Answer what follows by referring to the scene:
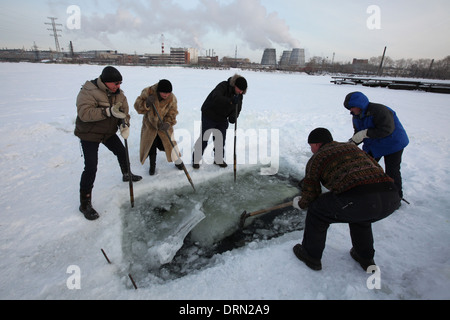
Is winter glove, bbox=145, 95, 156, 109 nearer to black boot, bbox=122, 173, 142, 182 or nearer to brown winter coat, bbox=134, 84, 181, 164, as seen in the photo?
brown winter coat, bbox=134, 84, 181, 164

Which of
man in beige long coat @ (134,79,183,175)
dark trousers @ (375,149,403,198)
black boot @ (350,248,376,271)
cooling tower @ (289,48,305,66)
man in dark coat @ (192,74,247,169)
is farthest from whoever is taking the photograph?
cooling tower @ (289,48,305,66)

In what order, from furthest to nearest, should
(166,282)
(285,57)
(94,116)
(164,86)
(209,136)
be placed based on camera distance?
(285,57), (209,136), (164,86), (94,116), (166,282)

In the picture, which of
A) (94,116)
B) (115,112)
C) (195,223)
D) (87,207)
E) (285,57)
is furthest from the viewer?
(285,57)

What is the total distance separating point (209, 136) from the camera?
424cm

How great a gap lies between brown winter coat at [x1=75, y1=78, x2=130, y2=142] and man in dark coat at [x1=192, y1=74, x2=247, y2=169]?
1513 millimetres

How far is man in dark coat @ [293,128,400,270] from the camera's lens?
1845 millimetres

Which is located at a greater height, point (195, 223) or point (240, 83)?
point (240, 83)

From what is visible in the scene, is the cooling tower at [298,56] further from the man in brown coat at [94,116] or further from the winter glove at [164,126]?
the man in brown coat at [94,116]

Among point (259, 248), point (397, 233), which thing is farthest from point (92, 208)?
point (397, 233)

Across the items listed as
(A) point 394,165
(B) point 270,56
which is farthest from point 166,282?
(B) point 270,56

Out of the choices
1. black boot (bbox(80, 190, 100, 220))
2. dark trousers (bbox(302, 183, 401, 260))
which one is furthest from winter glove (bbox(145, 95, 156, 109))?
dark trousers (bbox(302, 183, 401, 260))

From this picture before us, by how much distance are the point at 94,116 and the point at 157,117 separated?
A: 110cm

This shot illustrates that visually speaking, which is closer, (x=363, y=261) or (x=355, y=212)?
(x=355, y=212)

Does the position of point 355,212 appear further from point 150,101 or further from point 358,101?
point 150,101
